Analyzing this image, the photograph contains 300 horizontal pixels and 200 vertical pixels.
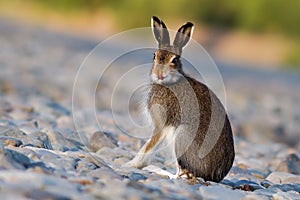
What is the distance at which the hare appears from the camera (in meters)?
5.38

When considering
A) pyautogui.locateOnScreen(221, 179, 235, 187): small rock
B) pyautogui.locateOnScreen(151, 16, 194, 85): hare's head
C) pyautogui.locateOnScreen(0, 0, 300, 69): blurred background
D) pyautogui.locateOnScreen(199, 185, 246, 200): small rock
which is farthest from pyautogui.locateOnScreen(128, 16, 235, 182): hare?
pyautogui.locateOnScreen(0, 0, 300, 69): blurred background

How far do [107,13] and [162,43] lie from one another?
27.1 meters

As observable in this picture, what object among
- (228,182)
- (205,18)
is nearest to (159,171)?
(228,182)

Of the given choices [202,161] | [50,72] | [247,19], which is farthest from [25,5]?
[202,161]

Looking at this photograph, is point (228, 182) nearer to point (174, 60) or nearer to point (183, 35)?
point (174, 60)

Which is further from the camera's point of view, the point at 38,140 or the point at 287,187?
the point at 38,140

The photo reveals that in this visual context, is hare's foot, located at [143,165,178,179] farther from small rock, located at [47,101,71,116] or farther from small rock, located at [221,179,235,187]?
small rock, located at [47,101,71,116]

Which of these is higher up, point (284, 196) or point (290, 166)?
point (290, 166)

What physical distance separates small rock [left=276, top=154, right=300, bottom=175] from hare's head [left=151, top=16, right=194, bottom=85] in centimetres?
151

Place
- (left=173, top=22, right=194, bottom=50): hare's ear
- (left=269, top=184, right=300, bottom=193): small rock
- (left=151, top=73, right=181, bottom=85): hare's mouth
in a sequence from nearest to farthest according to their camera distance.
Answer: (left=269, top=184, right=300, bottom=193): small rock, (left=151, top=73, right=181, bottom=85): hare's mouth, (left=173, top=22, right=194, bottom=50): hare's ear

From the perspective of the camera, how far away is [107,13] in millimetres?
32750

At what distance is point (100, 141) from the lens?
6496mm

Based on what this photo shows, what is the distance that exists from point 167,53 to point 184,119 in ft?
2.15

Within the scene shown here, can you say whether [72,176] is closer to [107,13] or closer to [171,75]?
[171,75]
